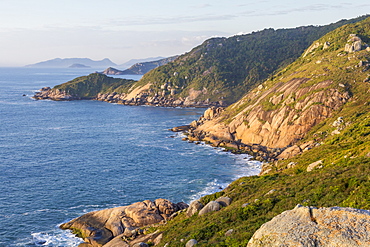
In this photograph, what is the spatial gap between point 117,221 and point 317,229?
4102 cm

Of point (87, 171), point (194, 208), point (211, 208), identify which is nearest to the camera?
point (211, 208)

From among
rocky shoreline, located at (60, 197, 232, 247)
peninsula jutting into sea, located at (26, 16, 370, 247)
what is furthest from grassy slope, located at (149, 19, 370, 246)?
rocky shoreline, located at (60, 197, 232, 247)

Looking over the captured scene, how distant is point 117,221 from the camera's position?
5353 centimetres

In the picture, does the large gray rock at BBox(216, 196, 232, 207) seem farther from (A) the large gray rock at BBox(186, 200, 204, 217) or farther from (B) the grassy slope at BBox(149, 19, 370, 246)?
(A) the large gray rock at BBox(186, 200, 204, 217)

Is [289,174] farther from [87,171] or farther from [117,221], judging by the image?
[87,171]

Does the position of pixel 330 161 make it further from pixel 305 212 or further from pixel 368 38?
pixel 368 38

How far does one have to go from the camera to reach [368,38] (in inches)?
4978

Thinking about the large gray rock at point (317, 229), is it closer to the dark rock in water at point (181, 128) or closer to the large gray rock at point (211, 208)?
the large gray rock at point (211, 208)

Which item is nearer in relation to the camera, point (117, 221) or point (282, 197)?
point (282, 197)

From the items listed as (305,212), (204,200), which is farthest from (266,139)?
(305,212)

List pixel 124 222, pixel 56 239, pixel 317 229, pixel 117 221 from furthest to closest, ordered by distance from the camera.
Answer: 1. pixel 117 221
2. pixel 124 222
3. pixel 56 239
4. pixel 317 229

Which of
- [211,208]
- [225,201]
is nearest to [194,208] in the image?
A: [211,208]

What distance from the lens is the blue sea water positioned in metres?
60.5

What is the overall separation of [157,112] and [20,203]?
121 m
